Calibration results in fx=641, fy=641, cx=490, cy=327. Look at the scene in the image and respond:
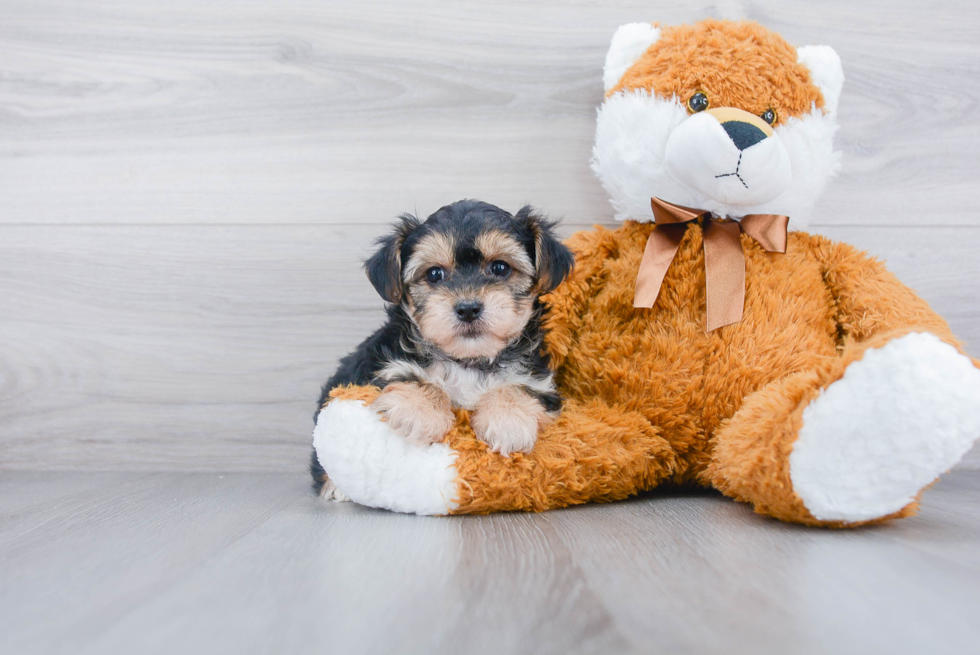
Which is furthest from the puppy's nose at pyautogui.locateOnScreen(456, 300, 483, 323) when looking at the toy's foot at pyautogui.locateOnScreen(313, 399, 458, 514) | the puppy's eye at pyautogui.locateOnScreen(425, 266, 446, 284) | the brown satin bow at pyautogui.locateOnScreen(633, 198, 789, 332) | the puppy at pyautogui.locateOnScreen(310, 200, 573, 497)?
the brown satin bow at pyautogui.locateOnScreen(633, 198, 789, 332)

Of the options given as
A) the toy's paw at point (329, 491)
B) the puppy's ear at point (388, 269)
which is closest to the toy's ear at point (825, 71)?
the puppy's ear at point (388, 269)

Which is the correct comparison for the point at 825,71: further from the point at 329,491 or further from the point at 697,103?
the point at 329,491

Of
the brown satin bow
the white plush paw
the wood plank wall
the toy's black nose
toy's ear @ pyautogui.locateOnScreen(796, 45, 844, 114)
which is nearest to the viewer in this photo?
the white plush paw

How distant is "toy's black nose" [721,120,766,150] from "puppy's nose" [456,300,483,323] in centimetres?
78

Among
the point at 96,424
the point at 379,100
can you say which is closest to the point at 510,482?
the point at 379,100

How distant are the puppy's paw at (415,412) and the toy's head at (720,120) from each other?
873 millimetres

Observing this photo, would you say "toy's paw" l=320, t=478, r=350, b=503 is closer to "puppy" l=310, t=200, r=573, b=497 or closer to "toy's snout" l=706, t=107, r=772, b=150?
"puppy" l=310, t=200, r=573, b=497

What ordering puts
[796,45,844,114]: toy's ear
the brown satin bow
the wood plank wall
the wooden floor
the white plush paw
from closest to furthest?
the wooden floor
the white plush paw
the brown satin bow
[796,45,844,114]: toy's ear
the wood plank wall

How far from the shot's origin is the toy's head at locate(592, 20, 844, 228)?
5.48 feet

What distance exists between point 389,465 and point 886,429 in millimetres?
1048

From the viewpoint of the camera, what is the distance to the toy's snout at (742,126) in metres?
1.64

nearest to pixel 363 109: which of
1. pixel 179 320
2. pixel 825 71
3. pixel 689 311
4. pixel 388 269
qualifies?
pixel 388 269

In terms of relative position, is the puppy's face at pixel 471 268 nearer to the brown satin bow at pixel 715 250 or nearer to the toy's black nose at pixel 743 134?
the brown satin bow at pixel 715 250

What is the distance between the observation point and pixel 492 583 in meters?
1.08
